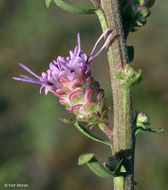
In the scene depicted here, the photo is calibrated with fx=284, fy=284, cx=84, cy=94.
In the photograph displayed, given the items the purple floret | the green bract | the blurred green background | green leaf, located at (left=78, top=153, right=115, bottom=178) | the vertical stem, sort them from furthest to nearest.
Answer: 1. the blurred green background
2. the green bract
3. the purple floret
4. the vertical stem
5. green leaf, located at (left=78, top=153, right=115, bottom=178)

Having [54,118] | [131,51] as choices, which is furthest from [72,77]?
[54,118]

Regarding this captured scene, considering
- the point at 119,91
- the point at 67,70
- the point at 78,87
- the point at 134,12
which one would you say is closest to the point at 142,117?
the point at 119,91

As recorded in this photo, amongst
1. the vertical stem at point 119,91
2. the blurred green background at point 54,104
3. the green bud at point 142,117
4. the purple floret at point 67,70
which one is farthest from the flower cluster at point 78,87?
the blurred green background at point 54,104

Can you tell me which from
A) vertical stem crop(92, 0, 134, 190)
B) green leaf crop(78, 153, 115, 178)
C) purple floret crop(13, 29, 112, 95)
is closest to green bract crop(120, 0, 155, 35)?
vertical stem crop(92, 0, 134, 190)

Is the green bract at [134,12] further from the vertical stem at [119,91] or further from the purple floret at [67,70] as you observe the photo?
the purple floret at [67,70]

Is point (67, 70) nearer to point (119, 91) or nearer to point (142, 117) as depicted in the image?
point (119, 91)

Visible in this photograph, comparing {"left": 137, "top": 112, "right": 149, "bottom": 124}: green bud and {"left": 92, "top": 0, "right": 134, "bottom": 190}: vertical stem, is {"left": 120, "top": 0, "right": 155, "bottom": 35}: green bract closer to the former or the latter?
{"left": 92, "top": 0, "right": 134, "bottom": 190}: vertical stem

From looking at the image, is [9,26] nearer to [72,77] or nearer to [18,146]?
[18,146]
